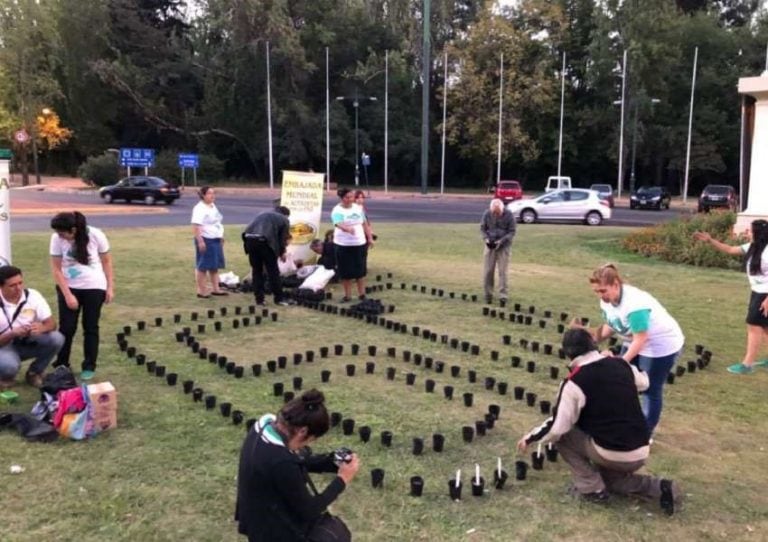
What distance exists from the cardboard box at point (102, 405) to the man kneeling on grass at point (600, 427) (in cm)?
322

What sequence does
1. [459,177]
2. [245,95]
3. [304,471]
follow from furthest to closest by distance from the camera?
[459,177]
[245,95]
[304,471]

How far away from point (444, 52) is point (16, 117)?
33.2 meters

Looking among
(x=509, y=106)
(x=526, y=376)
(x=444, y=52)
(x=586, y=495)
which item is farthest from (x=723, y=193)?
(x=586, y=495)

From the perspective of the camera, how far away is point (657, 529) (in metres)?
4.25

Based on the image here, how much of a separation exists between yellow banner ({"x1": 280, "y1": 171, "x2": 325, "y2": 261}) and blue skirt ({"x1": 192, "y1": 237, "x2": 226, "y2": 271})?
84.2 inches

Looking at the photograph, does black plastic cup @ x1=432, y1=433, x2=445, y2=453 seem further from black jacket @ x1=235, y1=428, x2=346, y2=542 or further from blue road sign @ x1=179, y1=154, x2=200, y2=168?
blue road sign @ x1=179, y1=154, x2=200, y2=168

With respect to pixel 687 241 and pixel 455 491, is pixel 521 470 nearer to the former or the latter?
pixel 455 491

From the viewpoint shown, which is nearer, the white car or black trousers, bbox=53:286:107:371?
black trousers, bbox=53:286:107:371

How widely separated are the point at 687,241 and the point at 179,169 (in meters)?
46.0

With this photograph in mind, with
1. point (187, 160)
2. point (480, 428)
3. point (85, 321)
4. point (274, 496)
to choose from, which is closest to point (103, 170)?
point (187, 160)

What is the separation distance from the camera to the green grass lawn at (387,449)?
168 inches

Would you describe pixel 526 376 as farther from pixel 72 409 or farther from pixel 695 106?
pixel 695 106

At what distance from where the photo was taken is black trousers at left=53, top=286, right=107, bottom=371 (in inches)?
261

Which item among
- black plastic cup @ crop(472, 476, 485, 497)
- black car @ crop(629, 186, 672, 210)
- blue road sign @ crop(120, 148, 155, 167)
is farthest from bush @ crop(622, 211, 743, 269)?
blue road sign @ crop(120, 148, 155, 167)
